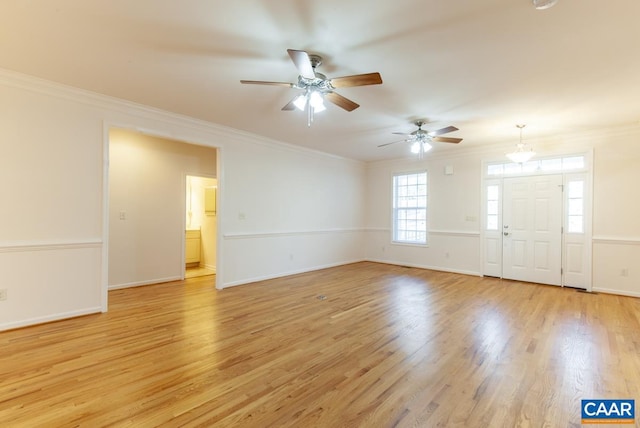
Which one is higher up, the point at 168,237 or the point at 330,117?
the point at 330,117

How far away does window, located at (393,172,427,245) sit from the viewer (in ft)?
23.4

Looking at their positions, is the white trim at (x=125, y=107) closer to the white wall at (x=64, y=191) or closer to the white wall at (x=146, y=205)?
the white wall at (x=64, y=191)

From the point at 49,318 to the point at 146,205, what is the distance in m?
2.36

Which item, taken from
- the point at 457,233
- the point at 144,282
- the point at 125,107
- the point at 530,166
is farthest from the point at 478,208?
the point at 144,282

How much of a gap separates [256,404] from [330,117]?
3.64m

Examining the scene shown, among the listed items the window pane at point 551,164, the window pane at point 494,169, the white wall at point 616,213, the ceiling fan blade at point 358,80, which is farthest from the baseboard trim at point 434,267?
the ceiling fan blade at point 358,80

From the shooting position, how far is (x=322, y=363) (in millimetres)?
2523

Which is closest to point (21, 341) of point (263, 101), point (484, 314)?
point (263, 101)

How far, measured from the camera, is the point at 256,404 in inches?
78.2

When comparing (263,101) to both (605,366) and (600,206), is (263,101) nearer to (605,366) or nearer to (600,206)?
(605,366)

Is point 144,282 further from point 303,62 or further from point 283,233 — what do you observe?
point 303,62

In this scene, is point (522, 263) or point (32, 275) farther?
point (522, 263)

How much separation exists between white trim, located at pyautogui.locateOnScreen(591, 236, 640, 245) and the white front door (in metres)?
0.48

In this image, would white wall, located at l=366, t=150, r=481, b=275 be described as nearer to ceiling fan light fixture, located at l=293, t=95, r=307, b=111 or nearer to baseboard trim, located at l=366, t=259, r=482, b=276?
baseboard trim, located at l=366, t=259, r=482, b=276
